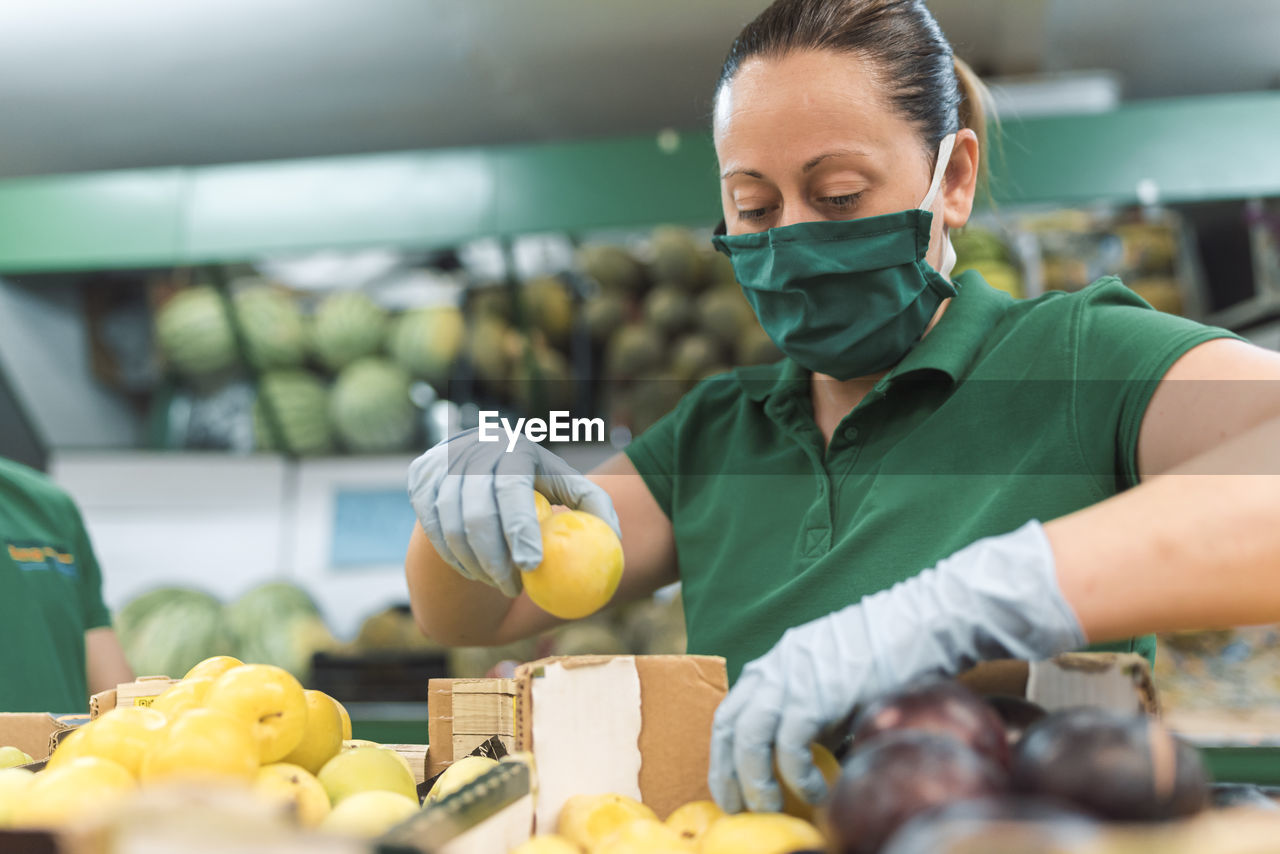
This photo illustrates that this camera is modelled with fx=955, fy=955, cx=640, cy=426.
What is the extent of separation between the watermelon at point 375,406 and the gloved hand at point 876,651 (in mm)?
2795

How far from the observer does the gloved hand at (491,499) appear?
1015 millimetres

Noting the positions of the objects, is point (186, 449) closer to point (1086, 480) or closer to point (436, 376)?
point (436, 376)

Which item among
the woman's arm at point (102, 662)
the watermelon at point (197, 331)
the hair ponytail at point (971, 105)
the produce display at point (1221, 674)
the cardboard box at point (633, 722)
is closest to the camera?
the cardboard box at point (633, 722)

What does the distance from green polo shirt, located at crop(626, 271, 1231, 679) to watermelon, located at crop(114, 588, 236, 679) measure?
2.43m

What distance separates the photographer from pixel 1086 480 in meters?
1.09

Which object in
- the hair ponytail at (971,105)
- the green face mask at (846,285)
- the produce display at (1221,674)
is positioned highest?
the hair ponytail at (971,105)

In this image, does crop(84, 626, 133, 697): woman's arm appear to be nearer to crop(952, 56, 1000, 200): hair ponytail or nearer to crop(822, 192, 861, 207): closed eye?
crop(822, 192, 861, 207): closed eye

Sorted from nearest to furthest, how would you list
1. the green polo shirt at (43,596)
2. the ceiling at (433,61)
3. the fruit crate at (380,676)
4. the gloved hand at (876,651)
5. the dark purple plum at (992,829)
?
the dark purple plum at (992,829)
the gloved hand at (876,651)
the green polo shirt at (43,596)
the fruit crate at (380,676)
the ceiling at (433,61)

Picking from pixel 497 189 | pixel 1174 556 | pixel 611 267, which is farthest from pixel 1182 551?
pixel 497 189

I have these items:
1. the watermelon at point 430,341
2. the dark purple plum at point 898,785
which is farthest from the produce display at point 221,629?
the dark purple plum at point 898,785

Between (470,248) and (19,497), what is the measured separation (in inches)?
67.1

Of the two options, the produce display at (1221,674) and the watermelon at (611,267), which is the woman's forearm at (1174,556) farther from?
the watermelon at (611,267)

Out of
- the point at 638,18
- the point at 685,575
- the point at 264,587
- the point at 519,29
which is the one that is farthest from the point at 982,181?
the point at 264,587

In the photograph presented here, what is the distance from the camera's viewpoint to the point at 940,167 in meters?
1.27
